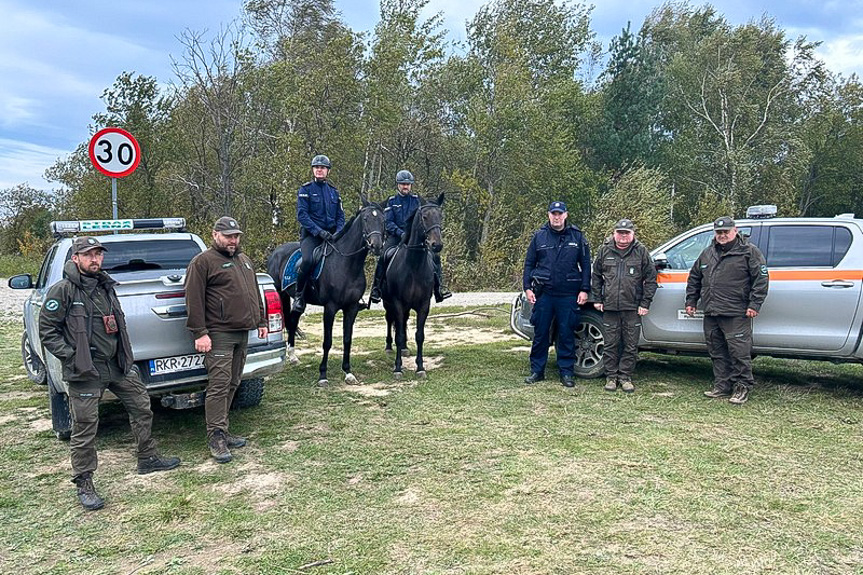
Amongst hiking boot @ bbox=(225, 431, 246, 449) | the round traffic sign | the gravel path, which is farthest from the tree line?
hiking boot @ bbox=(225, 431, 246, 449)

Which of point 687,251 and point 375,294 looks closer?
point 687,251

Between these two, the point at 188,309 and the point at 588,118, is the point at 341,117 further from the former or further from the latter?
the point at 188,309

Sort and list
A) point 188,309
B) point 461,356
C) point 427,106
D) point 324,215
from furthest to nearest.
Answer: point 427,106, point 461,356, point 324,215, point 188,309

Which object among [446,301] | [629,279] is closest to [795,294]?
[629,279]

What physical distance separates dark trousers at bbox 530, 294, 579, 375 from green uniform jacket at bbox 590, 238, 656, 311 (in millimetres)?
418

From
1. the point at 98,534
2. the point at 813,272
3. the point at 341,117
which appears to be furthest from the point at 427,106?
the point at 98,534

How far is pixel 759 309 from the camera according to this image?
6.29 meters

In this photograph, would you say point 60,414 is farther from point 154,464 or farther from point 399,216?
point 399,216

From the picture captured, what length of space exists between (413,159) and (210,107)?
10158 millimetres

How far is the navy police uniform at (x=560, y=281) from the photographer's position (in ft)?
23.3

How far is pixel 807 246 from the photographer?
21.4 feet

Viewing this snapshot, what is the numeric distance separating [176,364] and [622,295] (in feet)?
15.1

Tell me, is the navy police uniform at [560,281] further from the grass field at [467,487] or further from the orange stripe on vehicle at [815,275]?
the orange stripe on vehicle at [815,275]

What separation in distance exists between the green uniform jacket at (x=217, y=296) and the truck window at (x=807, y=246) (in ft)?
17.9
